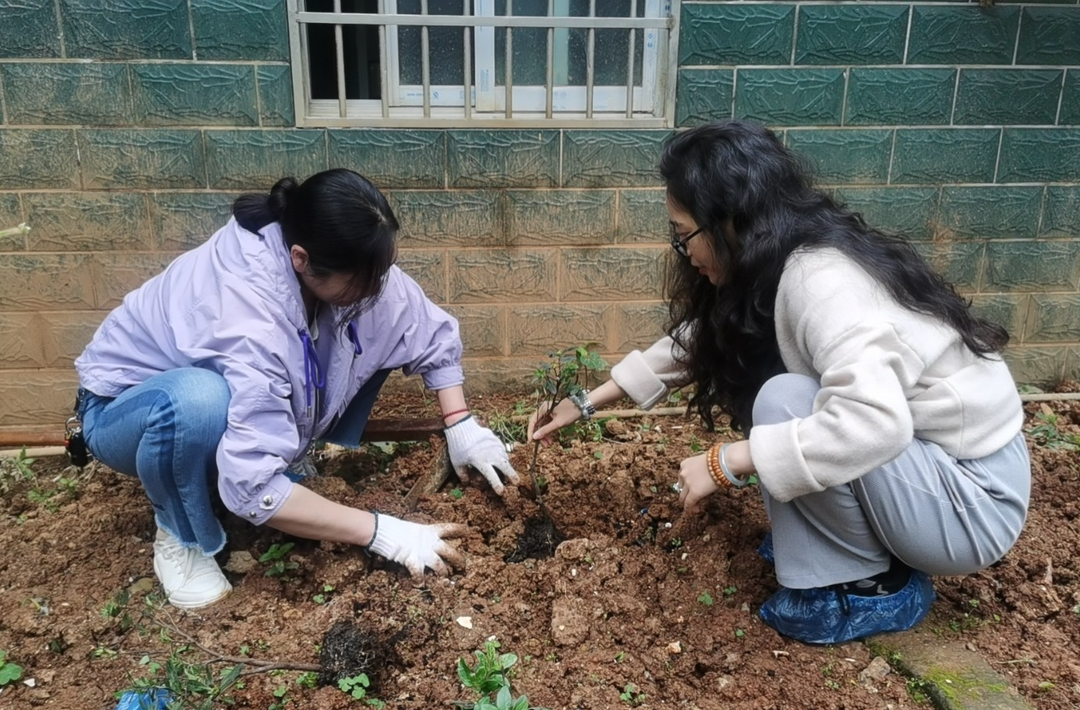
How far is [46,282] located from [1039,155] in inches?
157

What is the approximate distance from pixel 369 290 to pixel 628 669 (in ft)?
3.55

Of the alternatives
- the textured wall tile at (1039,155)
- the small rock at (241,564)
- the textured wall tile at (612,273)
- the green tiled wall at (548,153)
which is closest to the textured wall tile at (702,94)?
the green tiled wall at (548,153)

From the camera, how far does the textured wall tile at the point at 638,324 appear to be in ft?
11.8

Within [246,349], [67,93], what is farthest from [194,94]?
[246,349]

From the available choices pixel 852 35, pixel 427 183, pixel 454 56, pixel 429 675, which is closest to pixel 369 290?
pixel 429 675

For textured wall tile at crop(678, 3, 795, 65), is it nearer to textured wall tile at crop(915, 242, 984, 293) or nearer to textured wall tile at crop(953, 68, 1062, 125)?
textured wall tile at crop(953, 68, 1062, 125)

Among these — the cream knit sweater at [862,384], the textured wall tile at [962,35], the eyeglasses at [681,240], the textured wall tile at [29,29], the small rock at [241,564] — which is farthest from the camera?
the textured wall tile at [962,35]

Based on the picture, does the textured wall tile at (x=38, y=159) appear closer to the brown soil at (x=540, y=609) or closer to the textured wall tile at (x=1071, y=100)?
the brown soil at (x=540, y=609)

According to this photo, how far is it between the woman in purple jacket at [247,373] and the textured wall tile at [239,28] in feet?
3.78

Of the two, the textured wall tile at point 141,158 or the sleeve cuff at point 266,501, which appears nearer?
the sleeve cuff at point 266,501

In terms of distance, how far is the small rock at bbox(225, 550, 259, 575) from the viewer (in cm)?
234

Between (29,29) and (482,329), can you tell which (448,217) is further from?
(29,29)

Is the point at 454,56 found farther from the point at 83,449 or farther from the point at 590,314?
the point at 83,449

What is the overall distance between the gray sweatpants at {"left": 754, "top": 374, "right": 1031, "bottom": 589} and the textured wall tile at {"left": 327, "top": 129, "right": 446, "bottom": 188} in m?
1.85
